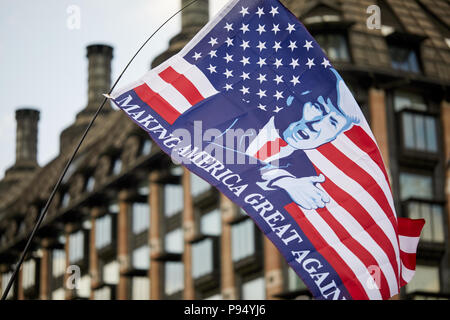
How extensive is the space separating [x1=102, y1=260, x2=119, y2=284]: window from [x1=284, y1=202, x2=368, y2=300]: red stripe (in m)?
47.8

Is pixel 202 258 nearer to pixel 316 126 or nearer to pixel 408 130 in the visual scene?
pixel 408 130

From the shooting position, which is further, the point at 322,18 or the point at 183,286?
the point at 183,286

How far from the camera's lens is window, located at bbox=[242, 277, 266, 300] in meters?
46.2

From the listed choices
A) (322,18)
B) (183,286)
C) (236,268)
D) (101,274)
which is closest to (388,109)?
(322,18)

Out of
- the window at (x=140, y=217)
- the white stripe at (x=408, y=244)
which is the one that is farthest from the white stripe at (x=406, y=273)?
the window at (x=140, y=217)

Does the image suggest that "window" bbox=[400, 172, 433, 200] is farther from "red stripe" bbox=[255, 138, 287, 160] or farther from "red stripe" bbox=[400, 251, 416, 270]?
"red stripe" bbox=[255, 138, 287, 160]

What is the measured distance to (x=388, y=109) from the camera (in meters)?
46.8

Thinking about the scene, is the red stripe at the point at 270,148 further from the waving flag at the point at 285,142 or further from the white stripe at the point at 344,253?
the white stripe at the point at 344,253

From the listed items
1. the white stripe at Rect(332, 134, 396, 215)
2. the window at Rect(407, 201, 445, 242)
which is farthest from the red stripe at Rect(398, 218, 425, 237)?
the window at Rect(407, 201, 445, 242)

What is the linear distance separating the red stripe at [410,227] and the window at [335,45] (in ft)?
104

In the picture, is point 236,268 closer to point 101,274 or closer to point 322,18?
point 322,18
